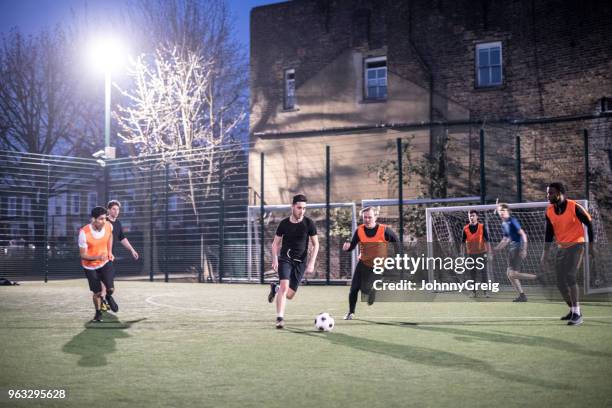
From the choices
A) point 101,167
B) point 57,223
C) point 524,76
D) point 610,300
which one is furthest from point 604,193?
point 57,223

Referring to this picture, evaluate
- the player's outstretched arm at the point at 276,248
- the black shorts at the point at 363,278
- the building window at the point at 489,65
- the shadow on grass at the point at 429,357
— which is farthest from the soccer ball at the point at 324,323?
the building window at the point at 489,65

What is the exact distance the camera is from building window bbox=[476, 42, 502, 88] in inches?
953

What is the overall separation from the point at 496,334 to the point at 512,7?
59.0ft

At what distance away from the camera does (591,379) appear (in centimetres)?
589

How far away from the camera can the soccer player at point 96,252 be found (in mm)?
11398

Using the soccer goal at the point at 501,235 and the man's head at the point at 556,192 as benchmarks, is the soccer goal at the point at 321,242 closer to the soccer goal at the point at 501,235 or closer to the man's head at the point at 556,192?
the soccer goal at the point at 501,235

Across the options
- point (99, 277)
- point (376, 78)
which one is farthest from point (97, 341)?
point (376, 78)

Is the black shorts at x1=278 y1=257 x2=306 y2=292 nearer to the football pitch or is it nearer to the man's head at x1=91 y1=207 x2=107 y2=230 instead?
the football pitch

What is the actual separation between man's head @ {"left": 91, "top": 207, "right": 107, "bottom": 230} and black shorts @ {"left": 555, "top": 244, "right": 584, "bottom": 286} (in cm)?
746

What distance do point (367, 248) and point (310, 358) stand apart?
4528 millimetres

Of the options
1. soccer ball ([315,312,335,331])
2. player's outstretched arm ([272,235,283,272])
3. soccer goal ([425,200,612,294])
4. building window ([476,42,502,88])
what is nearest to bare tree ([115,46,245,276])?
building window ([476,42,502,88])

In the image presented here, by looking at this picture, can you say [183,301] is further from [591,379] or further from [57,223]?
[57,223]

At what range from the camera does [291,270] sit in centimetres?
1020

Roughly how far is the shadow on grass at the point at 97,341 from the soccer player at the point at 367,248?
3763 mm
